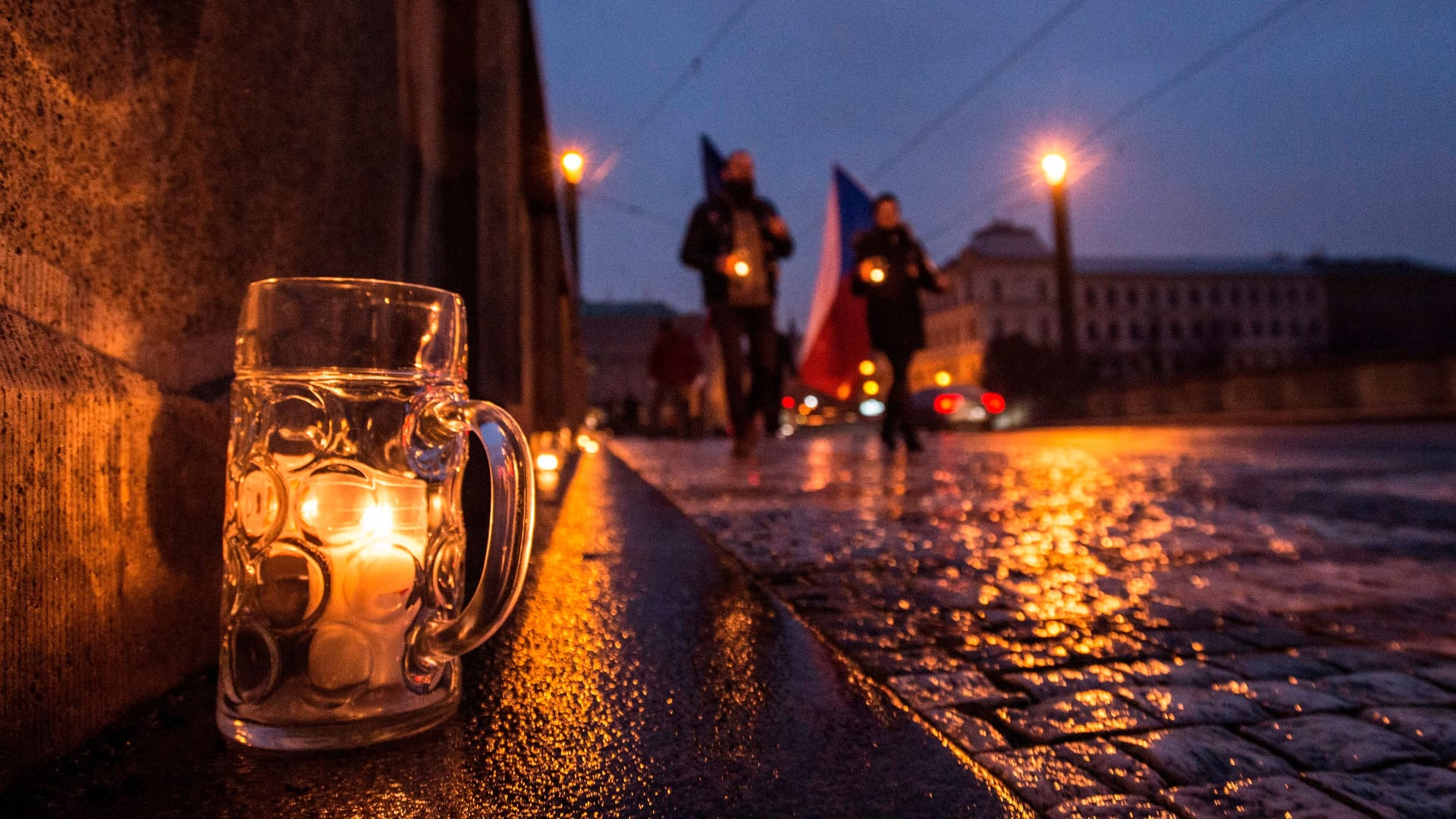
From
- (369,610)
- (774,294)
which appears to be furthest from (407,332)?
(774,294)

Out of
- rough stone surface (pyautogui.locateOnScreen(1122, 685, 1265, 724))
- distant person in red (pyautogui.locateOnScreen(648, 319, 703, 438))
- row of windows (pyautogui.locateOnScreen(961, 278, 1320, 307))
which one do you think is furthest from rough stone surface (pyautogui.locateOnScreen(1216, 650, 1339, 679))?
row of windows (pyautogui.locateOnScreen(961, 278, 1320, 307))

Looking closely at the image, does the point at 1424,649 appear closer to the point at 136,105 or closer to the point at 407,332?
the point at 407,332

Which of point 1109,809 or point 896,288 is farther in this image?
point 896,288

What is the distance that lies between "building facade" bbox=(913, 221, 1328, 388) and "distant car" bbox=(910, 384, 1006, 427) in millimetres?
64117

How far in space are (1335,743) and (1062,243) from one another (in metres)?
22.1

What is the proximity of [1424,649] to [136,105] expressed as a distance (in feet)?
6.12

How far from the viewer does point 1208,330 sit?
85.3 m

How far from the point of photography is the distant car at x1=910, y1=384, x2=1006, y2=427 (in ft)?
62.4

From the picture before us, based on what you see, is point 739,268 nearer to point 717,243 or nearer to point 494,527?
point 717,243

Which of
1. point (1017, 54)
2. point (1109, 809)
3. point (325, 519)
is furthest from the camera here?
point (1017, 54)

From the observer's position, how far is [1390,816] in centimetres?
91

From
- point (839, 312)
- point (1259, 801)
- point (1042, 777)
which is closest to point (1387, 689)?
point (1259, 801)

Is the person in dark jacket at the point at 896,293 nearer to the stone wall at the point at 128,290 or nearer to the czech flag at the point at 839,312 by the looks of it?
the stone wall at the point at 128,290

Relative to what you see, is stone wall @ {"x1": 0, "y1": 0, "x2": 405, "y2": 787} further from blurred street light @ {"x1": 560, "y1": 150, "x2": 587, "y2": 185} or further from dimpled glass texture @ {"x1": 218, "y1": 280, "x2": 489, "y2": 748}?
blurred street light @ {"x1": 560, "y1": 150, "x2": 587, "y2": 185}
